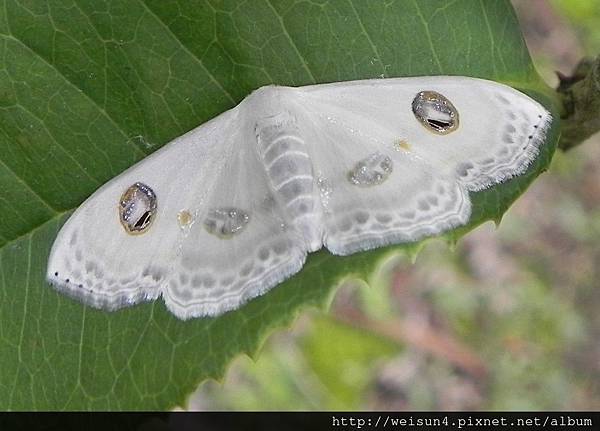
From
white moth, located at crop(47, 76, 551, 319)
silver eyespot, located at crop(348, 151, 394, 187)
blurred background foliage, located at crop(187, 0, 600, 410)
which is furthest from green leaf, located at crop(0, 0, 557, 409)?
blurred background foliage, located at crop(187, 0, 600, 410)

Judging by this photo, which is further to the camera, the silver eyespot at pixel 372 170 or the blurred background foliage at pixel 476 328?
the blurred background foliage at pixel 476 328

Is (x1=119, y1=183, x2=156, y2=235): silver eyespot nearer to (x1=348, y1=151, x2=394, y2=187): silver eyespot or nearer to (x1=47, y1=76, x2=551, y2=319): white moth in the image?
(x1=47, y1=76, x2=551, y2=319): white moth

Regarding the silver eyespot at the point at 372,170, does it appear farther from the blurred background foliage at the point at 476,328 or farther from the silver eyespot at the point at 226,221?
the blurred background foliage at the point at 476,328

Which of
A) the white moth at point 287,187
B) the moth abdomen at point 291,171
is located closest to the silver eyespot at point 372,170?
the white moth at point 287,187

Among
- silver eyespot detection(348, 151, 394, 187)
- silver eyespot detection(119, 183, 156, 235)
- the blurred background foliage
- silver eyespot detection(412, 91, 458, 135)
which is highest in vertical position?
silver eyespot detection(119, 183, 156, 235)

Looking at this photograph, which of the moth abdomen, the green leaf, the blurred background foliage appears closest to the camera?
the green leaf

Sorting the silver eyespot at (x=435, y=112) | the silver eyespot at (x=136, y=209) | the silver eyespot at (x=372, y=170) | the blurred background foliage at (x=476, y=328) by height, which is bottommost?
the blurred background foliage at (x=476, y=328)

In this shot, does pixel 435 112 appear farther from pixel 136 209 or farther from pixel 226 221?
pixel 136 209
